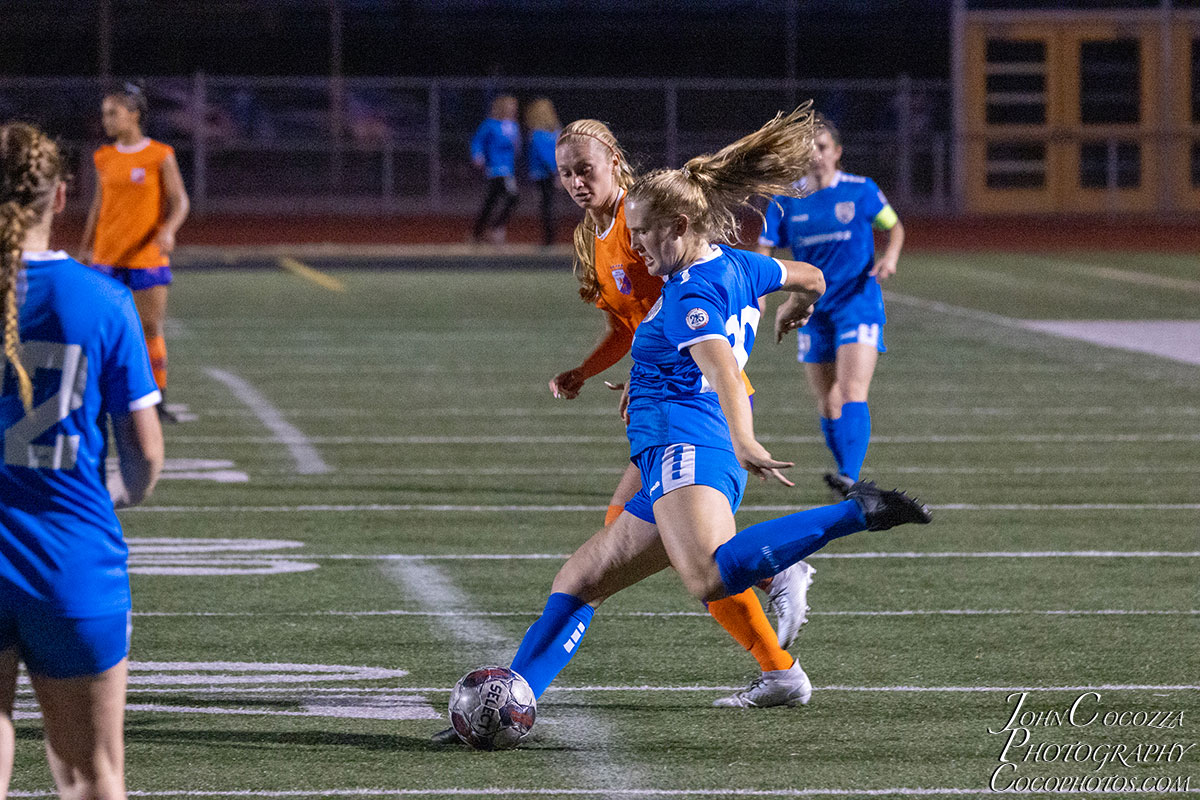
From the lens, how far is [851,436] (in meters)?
9.40

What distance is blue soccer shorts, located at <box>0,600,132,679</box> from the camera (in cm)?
361

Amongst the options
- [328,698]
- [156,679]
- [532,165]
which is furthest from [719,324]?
[532,165]

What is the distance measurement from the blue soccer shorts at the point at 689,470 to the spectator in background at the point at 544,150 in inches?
872

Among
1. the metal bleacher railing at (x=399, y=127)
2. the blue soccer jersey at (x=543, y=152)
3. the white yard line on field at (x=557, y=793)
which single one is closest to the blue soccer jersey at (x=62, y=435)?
the white yard line on field at (x=557, y=793)

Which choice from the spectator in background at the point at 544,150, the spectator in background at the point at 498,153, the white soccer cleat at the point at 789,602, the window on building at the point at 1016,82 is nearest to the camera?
the white soccer cleat at the point at 789,602

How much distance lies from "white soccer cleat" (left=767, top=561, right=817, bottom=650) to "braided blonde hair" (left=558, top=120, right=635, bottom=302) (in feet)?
3.54

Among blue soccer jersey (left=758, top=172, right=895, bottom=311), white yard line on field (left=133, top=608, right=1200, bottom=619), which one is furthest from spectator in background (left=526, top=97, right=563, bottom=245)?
white yard line on field (left=133, top=608, right=1200, bottom=619)

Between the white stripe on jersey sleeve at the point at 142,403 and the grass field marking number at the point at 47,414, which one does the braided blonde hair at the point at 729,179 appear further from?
the grass field marking number at the point at 47,414

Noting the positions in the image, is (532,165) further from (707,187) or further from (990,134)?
(707,187)

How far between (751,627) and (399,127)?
32.9 m

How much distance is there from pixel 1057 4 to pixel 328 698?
3594 centimetres

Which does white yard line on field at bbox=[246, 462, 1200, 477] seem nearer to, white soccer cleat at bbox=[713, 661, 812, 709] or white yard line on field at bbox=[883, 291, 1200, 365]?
white soccer cleat at bbox=[713, 661, 812, 709]

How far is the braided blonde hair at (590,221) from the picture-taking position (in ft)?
18.8

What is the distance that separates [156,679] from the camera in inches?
242
